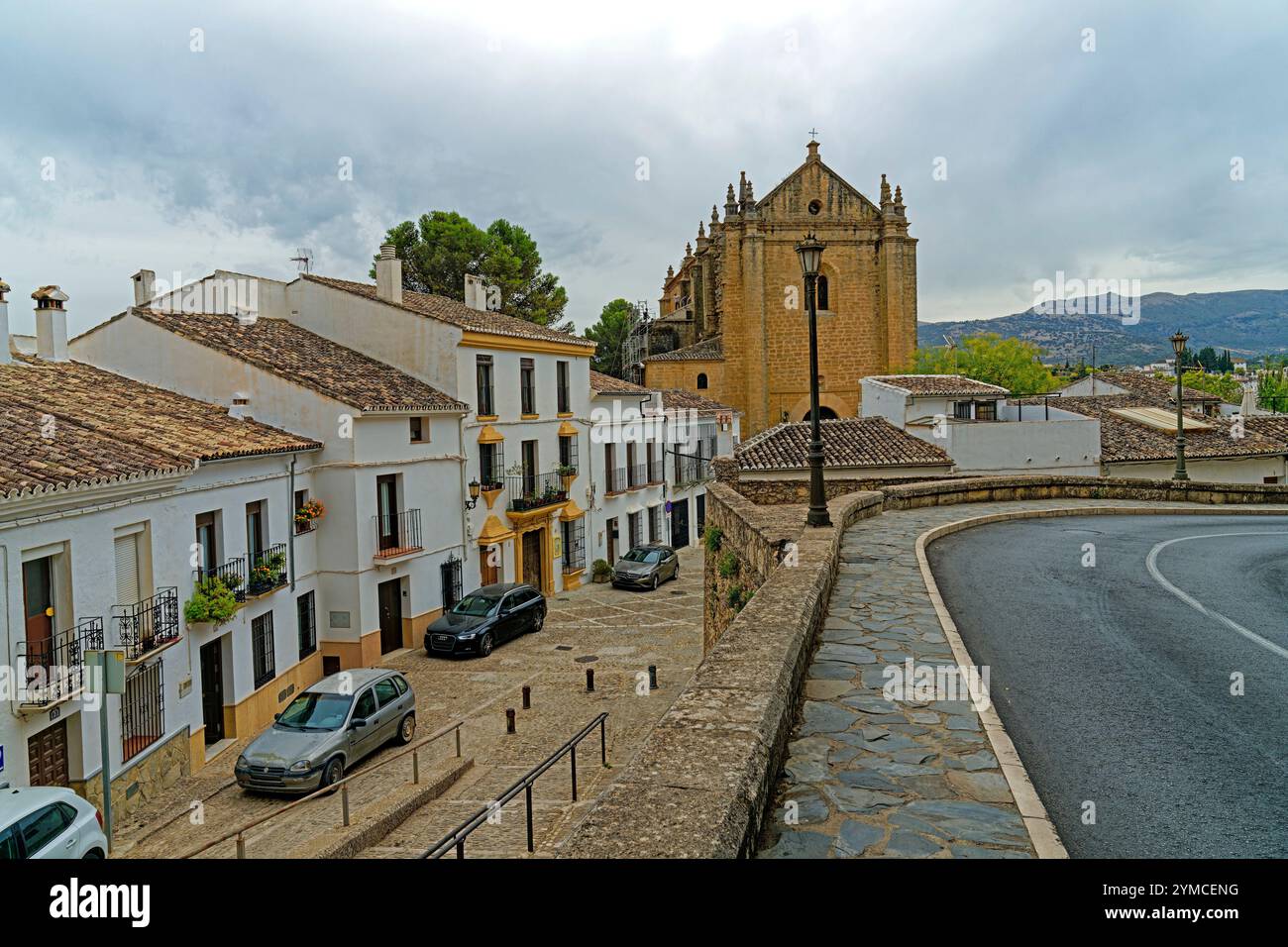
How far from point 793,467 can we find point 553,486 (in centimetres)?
1016

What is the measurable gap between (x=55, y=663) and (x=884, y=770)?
11.7 metres

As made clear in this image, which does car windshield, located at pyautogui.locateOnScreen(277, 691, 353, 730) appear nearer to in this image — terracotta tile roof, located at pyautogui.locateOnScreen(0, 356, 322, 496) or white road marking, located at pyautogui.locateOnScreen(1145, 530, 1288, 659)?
terracotta tile roof, located at pyautogui.locateOnScreen(0, 356, 322, 496)

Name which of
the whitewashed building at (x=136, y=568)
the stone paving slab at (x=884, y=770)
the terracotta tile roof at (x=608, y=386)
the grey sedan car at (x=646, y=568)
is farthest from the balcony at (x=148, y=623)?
the terracotta tile roof at (x=608, y=386)

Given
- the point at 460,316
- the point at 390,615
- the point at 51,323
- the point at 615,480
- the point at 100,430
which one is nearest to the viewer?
the point at 100,430

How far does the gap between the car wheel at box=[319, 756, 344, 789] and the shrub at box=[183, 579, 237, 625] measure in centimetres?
385

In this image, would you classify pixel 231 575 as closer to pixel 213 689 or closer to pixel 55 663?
pixel 213 689

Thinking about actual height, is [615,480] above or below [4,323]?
below

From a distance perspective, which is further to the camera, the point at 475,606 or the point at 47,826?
the point at 475,606

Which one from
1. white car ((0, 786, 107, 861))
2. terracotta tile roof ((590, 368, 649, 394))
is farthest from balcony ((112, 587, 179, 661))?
terracotta tile roof ((590, 368, 649, 394))

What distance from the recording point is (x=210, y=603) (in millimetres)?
15172

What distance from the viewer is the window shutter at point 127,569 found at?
523 inches

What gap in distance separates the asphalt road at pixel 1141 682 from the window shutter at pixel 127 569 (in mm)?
11976

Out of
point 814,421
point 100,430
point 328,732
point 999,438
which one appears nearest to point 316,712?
point 328,732
